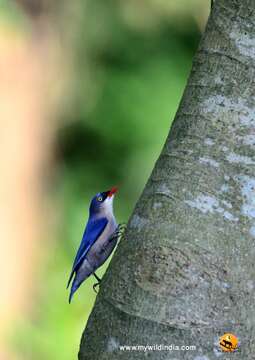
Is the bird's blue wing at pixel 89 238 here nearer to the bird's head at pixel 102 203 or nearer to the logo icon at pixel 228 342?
the bird's head at pixel 102 203

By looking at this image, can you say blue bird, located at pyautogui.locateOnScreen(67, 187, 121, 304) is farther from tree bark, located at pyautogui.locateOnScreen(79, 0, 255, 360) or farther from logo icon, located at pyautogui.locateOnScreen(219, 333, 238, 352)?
logo icon, located at pyautogui.locateOnScreen(219, 333, 238, 352)

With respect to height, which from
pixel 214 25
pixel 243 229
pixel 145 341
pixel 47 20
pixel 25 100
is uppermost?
pixel 214 25

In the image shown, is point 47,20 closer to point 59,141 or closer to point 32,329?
point 59,141

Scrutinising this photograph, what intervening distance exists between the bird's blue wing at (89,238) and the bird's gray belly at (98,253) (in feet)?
0.04

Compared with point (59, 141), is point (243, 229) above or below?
above

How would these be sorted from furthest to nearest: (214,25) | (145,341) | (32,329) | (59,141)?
(59,141)
(32,329)
(214,25)
(145,341)

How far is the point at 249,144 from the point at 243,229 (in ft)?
0.48

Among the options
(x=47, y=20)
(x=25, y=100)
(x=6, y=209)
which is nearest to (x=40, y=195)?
(x=6, y=209)

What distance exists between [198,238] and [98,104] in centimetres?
344

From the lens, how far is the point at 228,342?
1312 mm

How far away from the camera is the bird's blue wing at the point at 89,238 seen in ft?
Result: 6.62

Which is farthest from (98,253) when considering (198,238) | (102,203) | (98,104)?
(98,104)

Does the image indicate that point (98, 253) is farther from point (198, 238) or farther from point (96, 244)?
point (198, 238)

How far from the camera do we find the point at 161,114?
464 centimetres
